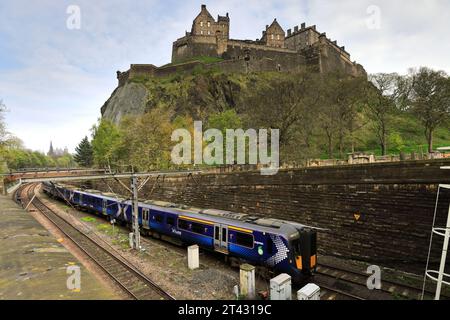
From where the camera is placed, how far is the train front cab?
1088 cm

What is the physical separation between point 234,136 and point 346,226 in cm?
2153

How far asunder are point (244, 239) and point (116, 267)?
6606 mm

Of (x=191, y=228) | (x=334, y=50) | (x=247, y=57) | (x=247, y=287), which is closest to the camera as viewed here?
(x=247, y=287)

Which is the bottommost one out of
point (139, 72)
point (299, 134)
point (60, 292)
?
point (60, 292)

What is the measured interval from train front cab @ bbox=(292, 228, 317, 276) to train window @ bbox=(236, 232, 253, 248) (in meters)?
2.06

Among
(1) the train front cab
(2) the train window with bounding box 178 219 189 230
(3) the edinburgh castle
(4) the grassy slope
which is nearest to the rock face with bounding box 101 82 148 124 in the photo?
(4) the grassy slope

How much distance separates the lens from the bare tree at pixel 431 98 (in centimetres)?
Answer: 2970

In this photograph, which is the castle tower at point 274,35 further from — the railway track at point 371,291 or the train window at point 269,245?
the train window at point 269,245

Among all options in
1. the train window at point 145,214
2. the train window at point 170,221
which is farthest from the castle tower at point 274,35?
the train window at point 170,221

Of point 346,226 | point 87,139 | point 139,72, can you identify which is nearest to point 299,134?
point 346,226

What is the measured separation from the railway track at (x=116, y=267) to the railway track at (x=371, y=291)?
7.27 metres

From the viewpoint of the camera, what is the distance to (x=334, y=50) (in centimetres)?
8081

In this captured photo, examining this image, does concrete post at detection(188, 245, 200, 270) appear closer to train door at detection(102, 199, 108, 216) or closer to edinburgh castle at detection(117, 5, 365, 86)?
train door at detection(102, 199, 108, 216)
